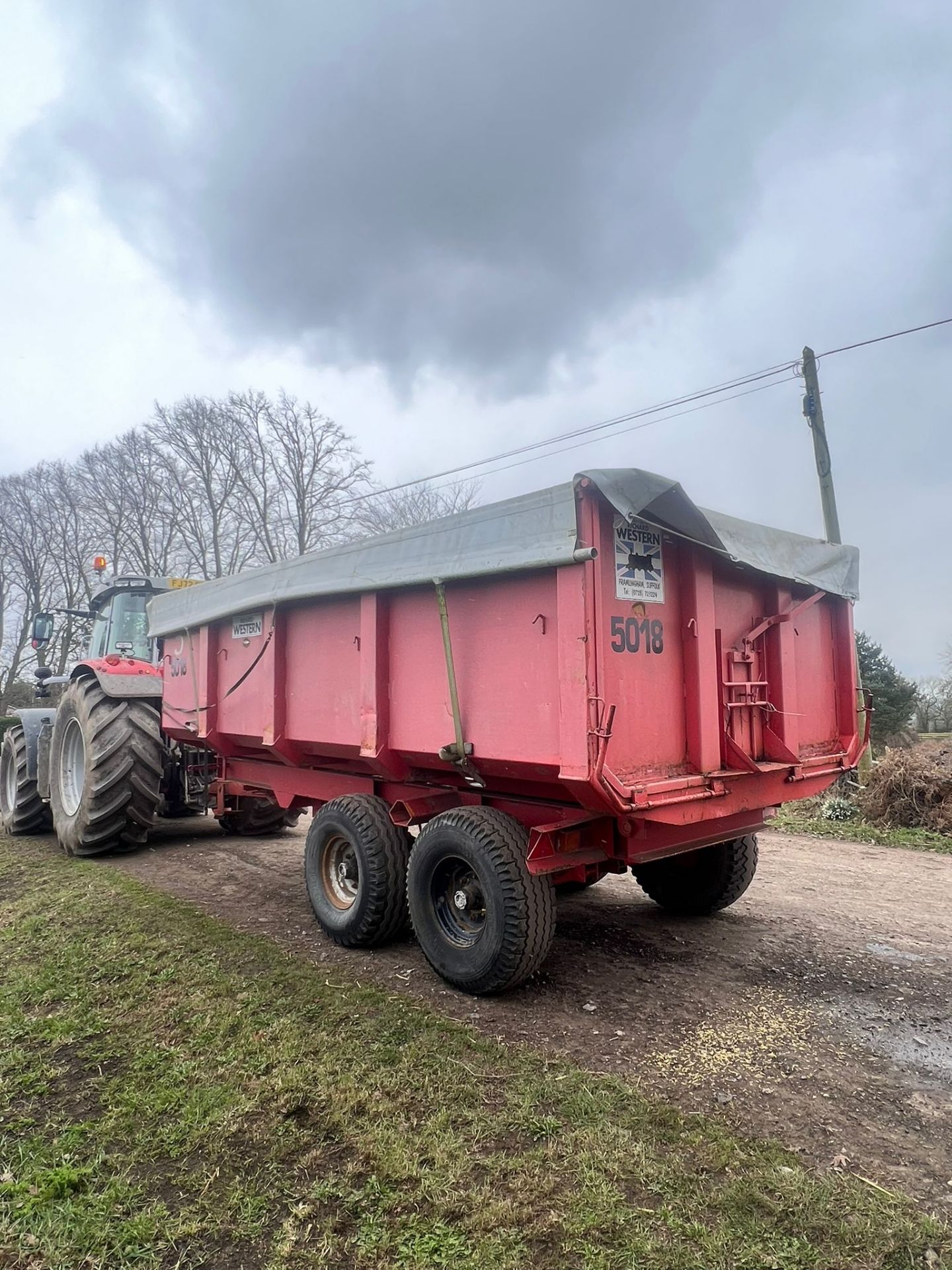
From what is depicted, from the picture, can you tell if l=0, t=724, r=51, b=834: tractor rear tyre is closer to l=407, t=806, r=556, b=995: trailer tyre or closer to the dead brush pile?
l=407, t=806, r=556, b=995: trailer tyre

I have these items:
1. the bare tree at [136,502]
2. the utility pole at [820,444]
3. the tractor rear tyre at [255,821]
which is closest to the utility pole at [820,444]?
the utility pole at [820,444]

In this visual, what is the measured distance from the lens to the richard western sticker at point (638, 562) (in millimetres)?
3316

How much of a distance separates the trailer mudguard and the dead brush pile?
9.38 m

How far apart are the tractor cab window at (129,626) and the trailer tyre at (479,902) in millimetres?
5833

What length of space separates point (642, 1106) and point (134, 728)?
206 inches

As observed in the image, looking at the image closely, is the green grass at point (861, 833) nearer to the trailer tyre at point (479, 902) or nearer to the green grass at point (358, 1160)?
the trailer tyre at point (479, 902)

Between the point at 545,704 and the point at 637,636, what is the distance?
55 centimetres

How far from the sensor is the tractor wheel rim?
800 cm

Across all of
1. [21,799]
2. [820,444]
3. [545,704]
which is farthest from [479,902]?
[820,444]

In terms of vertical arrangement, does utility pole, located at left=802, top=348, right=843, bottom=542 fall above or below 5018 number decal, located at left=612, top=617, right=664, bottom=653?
above

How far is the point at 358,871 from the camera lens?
171 inches

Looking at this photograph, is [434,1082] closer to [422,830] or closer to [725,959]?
[422,830]

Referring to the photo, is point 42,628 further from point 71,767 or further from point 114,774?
point 114,774

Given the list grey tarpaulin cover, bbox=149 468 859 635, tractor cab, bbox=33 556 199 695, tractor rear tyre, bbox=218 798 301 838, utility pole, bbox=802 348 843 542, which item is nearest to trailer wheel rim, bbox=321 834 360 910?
grey tarpaulin cover, bbox=149 468 859 635
